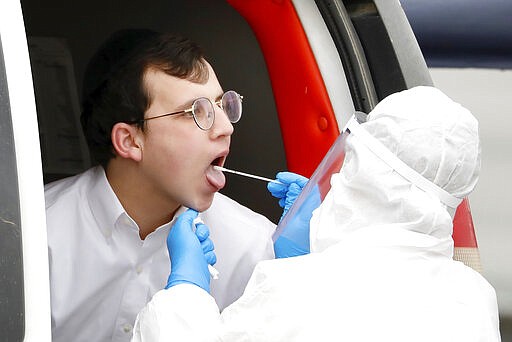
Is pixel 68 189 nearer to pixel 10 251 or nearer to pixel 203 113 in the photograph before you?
pixel 203 113

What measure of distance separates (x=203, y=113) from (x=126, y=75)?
10.0 inches

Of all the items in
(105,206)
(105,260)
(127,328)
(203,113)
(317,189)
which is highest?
(203,113)

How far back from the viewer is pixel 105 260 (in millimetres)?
2463

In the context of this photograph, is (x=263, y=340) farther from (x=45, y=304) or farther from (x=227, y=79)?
(x=227, y=79)

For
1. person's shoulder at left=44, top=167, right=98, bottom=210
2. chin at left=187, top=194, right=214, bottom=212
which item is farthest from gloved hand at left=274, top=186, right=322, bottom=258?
person's shoulder at left=44, top=167, right=98, bottom=210

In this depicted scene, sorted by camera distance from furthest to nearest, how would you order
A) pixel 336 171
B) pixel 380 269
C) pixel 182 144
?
pixel 182 144 < pixel 336 171 < pixel 380 269

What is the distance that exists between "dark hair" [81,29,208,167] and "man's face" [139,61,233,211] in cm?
3

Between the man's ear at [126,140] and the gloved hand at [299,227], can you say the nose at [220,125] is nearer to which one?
the man's ear at [126,140]

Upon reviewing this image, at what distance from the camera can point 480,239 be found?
4.95 meters

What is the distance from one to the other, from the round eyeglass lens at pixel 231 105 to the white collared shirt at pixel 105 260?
0.29 meters

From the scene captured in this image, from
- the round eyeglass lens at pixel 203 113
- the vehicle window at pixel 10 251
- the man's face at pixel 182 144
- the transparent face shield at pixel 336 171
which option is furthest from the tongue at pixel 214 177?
the vehicle window at pixel 10 251

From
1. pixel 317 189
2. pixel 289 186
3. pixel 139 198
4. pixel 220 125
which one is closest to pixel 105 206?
pixel 139 198

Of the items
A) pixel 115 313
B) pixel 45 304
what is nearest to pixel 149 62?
pixel 115 313

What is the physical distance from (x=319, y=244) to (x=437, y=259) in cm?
23
